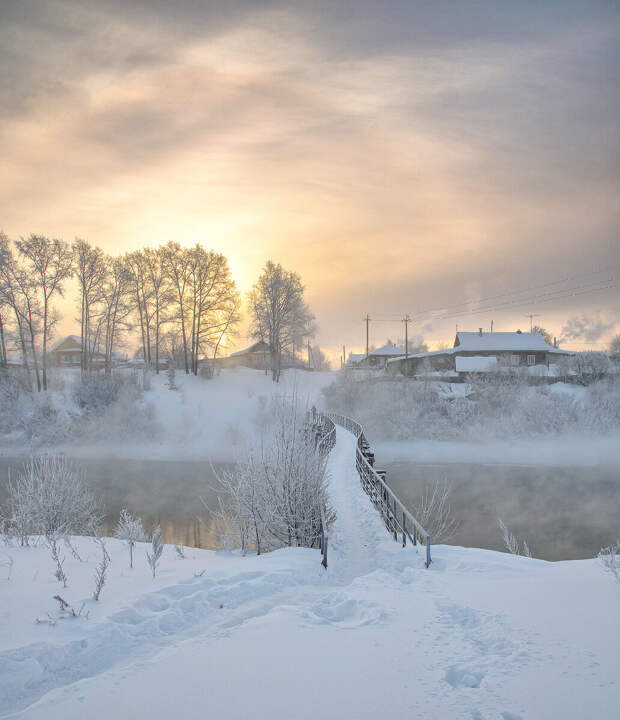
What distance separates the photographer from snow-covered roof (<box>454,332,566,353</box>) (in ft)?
172

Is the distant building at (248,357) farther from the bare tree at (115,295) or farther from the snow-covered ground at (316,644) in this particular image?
the snow-covered ground at (316,644)

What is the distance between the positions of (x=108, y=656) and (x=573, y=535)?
62.1 ft

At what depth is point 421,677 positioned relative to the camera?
3908mm

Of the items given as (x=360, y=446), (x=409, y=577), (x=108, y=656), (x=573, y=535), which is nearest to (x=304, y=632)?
(x=108, y=656)

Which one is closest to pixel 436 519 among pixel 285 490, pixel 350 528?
pixel 350 528

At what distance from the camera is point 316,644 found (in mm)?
4508

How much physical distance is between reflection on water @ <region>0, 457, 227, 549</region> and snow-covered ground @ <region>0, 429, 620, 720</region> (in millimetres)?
8721

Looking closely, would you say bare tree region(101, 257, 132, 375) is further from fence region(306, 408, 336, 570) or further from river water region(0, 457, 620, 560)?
fence region(306, 408, 336, 570)

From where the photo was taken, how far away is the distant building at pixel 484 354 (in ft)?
160

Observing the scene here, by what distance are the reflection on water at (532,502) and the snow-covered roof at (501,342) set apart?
23300 mm

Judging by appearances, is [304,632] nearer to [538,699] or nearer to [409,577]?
[538,699]

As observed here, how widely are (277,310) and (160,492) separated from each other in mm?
22171

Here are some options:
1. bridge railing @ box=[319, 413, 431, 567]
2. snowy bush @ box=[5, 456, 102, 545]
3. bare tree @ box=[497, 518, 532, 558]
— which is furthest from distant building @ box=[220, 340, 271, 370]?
bare tree @ box=[497, 518, 532, 558]

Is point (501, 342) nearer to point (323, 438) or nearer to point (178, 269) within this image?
point (178, 269)
